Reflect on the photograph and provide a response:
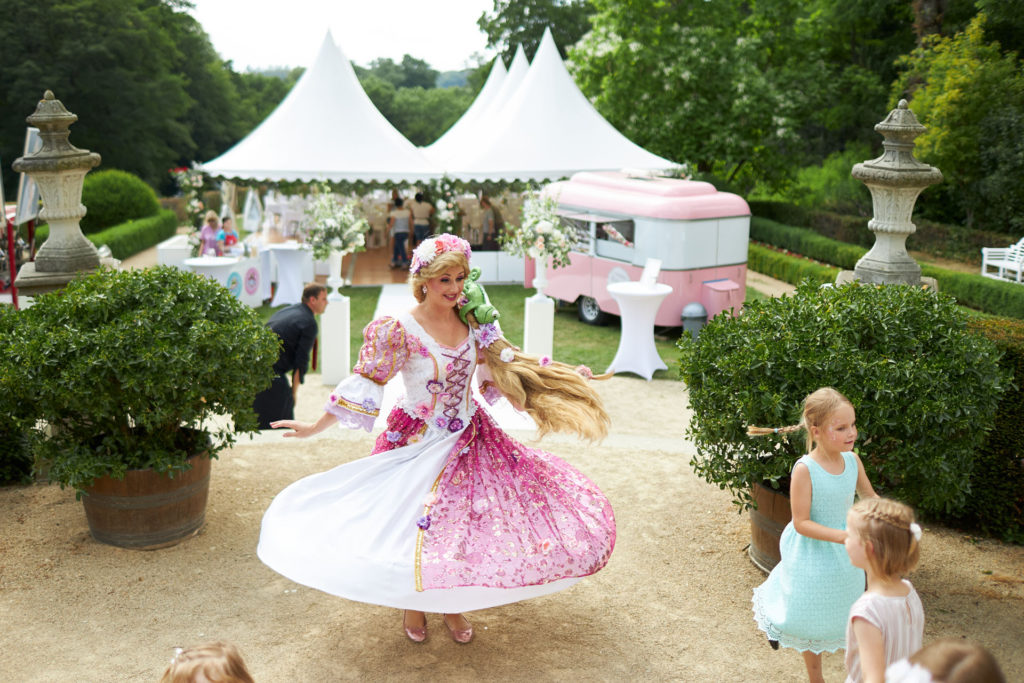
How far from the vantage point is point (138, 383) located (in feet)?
15.9

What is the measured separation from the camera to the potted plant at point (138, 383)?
483 centimetres

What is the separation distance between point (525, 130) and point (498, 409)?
9763 millimetres

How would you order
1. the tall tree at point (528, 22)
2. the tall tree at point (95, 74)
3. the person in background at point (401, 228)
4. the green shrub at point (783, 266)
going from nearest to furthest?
the green shrub at point (783, 266), the person in background at point (401, 228), the tall tree at point (95, 74), the tall tree at point (528, 22)

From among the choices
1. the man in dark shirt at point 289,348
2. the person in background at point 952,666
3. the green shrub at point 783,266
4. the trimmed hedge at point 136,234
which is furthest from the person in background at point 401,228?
the person in background at point 952,666

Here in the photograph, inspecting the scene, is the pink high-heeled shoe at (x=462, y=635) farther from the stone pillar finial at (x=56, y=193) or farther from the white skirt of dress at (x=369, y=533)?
→ the stone pillar finial at (x=56, y=193)

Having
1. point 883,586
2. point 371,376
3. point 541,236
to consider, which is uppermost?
point 541,236

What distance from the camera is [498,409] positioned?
8.60m

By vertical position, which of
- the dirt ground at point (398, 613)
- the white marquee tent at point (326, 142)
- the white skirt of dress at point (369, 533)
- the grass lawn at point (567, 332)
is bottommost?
the grass lawn at point (567, 332)

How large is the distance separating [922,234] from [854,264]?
4453 millimetres

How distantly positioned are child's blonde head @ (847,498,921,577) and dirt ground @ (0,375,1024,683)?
5.31 feet

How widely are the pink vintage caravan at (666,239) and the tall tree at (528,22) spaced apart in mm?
27021

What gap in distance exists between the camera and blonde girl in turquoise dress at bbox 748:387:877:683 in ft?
11.8

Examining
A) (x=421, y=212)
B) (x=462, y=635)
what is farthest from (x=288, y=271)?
(x=462, y=635)

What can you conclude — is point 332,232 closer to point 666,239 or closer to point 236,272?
point 236,272
